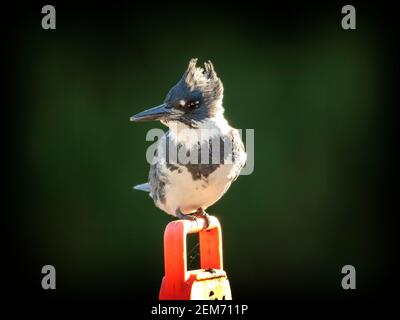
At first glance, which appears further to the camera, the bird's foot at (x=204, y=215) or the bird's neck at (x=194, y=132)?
the bird's neck at (x=194, y=132)

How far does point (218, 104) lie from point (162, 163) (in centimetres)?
30

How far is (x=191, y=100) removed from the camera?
2.27 metres

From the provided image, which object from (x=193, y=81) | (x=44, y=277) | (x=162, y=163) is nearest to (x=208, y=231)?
(x=162, y=163)

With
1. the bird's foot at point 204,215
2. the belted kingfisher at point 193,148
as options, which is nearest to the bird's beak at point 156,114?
the belted kingfisher at point 193,148

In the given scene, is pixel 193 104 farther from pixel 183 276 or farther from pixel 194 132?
pixel 183 276

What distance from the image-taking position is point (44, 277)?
3594 millimetres

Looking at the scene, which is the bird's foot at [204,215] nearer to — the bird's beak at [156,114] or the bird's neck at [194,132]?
the bird's neck at [194,132]

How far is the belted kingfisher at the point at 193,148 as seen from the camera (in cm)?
225

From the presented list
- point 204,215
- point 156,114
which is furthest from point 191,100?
point 204,215

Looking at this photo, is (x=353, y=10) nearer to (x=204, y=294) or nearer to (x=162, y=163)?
(x=162, y=163)

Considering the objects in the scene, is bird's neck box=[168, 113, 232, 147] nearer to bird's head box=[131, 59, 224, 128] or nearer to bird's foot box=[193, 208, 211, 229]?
bird's head box=[131, 59, 224, 128]

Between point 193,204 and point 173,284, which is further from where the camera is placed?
point 193,204

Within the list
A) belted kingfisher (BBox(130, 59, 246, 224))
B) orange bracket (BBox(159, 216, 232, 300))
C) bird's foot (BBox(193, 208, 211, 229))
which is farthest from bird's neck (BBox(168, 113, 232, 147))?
orange bracket (BBox(159, 216, 232, 300))

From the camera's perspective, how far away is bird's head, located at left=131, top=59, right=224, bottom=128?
7.34ft
